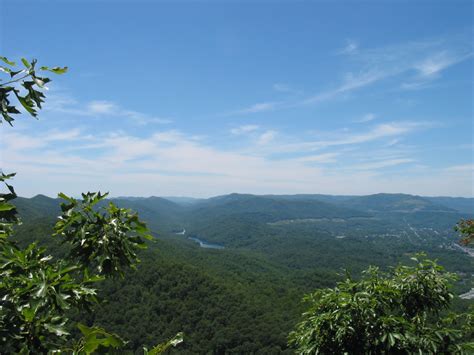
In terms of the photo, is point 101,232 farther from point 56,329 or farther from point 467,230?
point 467,230

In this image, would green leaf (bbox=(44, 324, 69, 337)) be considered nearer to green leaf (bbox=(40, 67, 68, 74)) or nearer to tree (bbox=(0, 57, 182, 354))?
tree (bbox=(0, 57, 182, 354))

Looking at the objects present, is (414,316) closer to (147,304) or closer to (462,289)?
(147,304)

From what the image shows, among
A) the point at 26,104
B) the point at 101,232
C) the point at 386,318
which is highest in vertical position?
the point at 26,104

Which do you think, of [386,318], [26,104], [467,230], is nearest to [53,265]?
[26,104]

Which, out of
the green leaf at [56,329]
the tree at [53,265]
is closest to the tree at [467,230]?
the tree at [53,265]

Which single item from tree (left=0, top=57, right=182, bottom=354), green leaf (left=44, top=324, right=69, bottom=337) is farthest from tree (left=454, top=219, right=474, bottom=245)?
green leaf (left=44, top=324, right=69, bottom=337)

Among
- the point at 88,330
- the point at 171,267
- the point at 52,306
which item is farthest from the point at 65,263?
the point at 171,267
